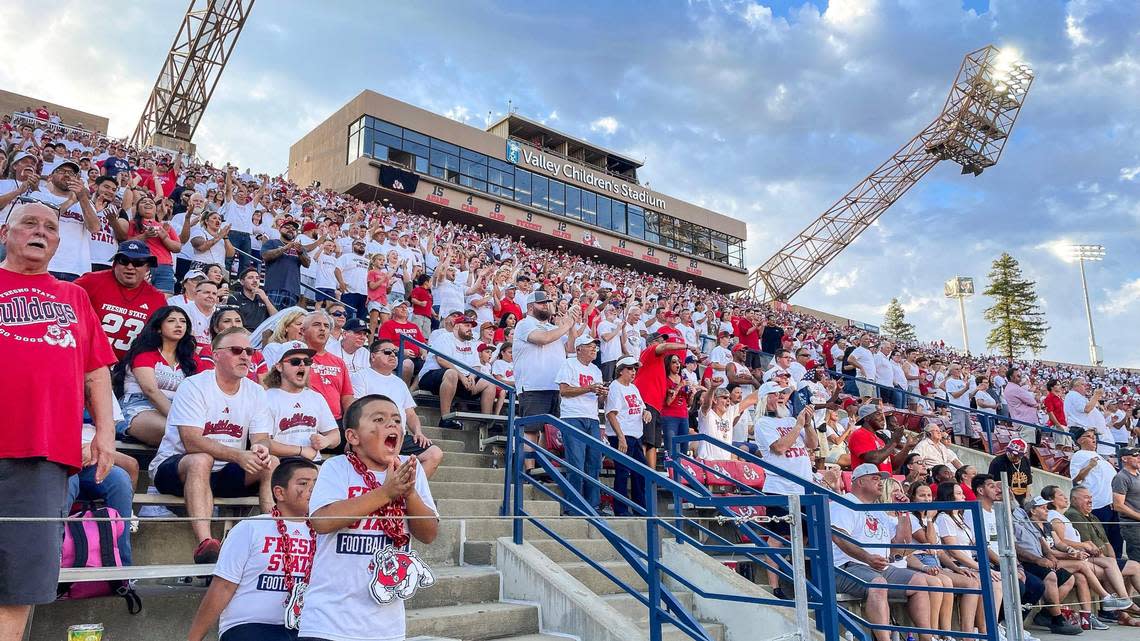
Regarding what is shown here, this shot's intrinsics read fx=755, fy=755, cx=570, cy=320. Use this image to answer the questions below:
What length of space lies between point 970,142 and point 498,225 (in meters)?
31.2

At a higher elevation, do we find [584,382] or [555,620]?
[584,382]

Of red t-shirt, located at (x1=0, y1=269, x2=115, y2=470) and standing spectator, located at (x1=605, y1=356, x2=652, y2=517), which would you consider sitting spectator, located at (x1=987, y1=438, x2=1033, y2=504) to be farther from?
red t-shirt, located at (x1=0, y1=269, x2=115, y2=470)

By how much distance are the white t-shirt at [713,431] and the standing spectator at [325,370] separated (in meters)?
3.91

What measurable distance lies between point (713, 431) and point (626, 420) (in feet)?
4.09

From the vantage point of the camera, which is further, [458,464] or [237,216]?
[237,216]

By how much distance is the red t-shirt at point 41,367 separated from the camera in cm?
253

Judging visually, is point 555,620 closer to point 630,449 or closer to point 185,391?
point 185,391

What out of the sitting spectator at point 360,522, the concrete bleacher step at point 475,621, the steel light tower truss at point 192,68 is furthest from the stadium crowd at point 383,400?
the steel light tower truss at point 192,68

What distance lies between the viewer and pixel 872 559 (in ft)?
20.5

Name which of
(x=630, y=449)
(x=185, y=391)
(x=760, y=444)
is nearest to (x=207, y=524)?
(x=185, y=391)

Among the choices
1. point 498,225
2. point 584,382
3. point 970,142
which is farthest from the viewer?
point 970,142

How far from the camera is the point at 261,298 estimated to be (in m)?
8.31

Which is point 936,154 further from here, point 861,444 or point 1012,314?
point 861,444

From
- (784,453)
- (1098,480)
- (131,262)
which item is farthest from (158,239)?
(1098,480)
